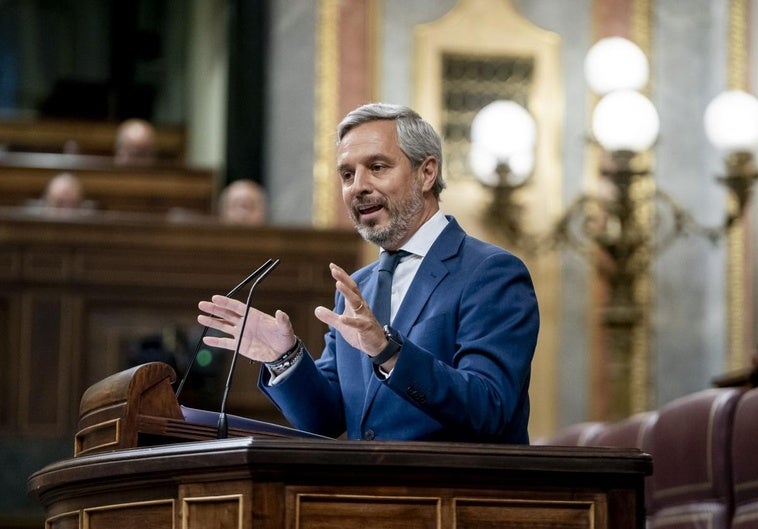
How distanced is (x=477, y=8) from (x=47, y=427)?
13.7 ft

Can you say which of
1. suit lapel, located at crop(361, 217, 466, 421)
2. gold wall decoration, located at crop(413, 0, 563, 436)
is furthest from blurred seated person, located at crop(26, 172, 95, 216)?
suit lapel, located at crop(361, 217, 466, 421)

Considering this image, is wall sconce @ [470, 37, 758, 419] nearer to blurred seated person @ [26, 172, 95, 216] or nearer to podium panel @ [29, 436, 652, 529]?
blurred seated person @ [26, 172, 95, 216]

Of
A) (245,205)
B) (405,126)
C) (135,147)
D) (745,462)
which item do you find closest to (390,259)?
(405,126)

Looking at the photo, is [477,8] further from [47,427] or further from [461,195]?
[47,427]

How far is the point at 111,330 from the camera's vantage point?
311 inches

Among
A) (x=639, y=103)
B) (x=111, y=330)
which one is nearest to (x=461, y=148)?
(x=639, y=103)

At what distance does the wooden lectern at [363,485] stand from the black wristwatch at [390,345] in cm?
23

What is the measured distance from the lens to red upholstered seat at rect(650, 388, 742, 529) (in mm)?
4109

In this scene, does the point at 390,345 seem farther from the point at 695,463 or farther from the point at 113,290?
the point at 113,290

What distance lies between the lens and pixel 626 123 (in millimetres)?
7801

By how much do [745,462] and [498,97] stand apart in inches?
248

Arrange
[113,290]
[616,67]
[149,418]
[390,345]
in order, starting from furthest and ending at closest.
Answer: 1. [616,67]
2. [113,290]
3. [149,418]
4. [390,345]

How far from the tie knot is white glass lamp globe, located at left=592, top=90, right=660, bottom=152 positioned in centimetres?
462

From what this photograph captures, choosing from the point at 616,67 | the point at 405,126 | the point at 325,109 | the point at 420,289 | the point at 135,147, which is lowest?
the point at 420,289
